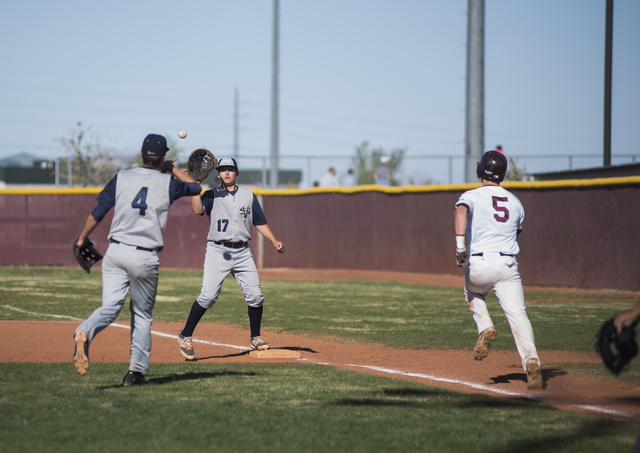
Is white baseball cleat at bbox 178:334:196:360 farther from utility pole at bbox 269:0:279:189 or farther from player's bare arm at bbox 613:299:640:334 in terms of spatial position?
utility pole at bbox 269:0:279:189

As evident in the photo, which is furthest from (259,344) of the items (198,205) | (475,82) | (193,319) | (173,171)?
(475,82)

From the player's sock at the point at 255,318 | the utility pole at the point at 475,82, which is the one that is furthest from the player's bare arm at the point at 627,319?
the utility pole at the point at 475,82

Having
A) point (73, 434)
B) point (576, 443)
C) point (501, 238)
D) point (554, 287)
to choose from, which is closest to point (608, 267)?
point (554, 287)

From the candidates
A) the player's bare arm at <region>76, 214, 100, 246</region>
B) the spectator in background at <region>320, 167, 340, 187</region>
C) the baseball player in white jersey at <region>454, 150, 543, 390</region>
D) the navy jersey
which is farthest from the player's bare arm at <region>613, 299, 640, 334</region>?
the spectator in background at <region>320, 167, 340, 187</region>

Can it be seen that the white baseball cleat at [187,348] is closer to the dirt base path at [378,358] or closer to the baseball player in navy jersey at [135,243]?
the dirt base path at [378,358]

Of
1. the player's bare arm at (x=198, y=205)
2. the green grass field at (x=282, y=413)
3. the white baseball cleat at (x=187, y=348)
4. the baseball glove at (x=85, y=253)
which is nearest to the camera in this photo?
the green grass field at (x=282, y=413)

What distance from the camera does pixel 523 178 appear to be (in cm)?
2588

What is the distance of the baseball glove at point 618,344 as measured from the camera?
3330mm

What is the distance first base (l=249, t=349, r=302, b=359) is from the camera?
7.25 m

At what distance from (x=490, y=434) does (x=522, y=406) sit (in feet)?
3.07

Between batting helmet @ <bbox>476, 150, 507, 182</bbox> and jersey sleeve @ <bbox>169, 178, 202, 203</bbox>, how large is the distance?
8.17ft

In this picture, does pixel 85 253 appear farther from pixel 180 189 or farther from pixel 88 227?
pixel 180 189

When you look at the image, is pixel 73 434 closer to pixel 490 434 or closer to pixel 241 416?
pixel 241 416

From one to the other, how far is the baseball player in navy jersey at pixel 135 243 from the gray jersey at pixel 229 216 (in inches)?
67.5
